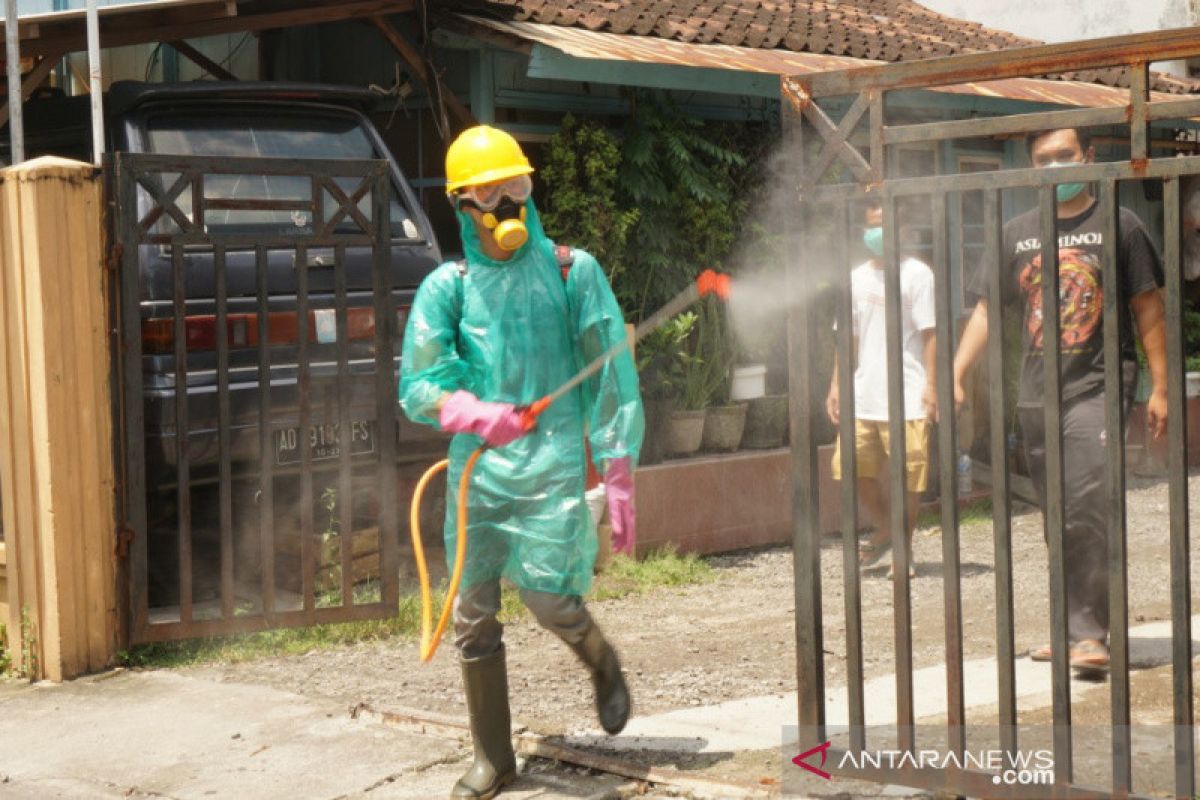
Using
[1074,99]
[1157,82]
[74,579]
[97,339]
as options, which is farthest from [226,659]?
[1157,82]

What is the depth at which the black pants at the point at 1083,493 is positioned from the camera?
5.94 metres

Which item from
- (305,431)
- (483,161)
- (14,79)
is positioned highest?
(14,79)

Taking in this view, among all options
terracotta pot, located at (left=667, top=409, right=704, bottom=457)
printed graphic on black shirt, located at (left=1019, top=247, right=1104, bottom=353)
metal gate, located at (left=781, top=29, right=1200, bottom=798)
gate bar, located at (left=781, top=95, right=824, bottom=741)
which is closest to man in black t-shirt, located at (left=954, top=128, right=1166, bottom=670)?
printed graphic on black shirt, located at (left=1019, top=247, right=1104, bottom=353)

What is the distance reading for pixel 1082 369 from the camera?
5.93 metres

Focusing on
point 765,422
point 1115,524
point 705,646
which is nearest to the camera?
point 1115,524

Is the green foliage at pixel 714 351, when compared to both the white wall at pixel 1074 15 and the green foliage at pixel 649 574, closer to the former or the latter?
the green foliage at pixel 649 574

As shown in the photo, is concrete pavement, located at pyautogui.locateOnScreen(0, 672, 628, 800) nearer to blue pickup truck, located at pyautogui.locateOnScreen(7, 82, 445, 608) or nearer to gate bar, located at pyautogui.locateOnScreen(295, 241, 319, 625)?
gate bar, located at pyautogui.locateOnScreen(295, 241, 319, 625)

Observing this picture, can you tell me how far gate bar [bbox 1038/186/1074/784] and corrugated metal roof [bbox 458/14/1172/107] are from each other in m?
3.84

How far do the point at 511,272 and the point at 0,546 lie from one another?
3061 millimetres

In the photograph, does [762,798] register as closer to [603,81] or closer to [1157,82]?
[603,81]

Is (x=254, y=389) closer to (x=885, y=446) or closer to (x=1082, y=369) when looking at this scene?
(x=885, y=446)

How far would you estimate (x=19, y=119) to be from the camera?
7.74m

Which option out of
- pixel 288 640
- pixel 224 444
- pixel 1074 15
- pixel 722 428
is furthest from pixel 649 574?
pixel 1074 15

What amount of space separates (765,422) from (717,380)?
0.41 metres
